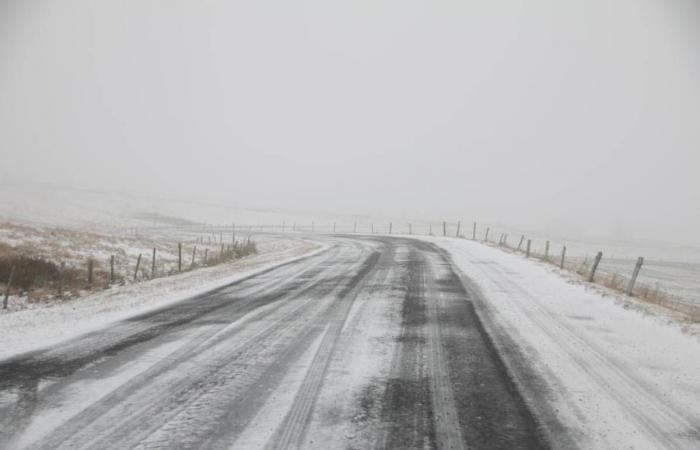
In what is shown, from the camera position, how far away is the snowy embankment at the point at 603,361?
3729 millimetres

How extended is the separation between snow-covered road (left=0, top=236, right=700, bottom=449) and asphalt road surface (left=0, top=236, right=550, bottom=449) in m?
0.02

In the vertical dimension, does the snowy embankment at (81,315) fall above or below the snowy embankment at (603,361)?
below

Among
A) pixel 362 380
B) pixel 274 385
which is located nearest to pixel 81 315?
pixel 274 385

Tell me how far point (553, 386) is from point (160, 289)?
10283 millimetres

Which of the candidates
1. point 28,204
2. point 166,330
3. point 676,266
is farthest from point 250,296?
point 28,204

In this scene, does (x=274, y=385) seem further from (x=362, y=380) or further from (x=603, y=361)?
(x=603, y=361)

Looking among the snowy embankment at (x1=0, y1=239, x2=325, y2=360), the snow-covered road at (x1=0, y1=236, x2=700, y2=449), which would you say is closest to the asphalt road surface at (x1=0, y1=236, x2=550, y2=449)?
the snow-covered road at (x1=0, y1=236, x2=700, y2=449)

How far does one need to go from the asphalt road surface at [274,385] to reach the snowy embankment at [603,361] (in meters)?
0.42

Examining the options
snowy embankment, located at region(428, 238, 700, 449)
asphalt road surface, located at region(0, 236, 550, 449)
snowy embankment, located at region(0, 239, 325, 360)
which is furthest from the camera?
snowy embankment, located at region(0, 239, 325, 360)

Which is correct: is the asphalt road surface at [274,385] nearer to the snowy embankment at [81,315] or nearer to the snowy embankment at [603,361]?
the snowy embankment at [603,361]

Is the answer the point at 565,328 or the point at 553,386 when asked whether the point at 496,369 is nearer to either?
the point at 553,386

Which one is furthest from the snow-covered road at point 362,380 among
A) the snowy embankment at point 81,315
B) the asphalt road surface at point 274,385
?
the snowy embankment at point 81,315

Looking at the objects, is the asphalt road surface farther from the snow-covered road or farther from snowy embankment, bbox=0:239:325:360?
snowy embankment, bbox=0:239:325:360

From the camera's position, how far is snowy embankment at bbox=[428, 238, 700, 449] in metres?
3.73
